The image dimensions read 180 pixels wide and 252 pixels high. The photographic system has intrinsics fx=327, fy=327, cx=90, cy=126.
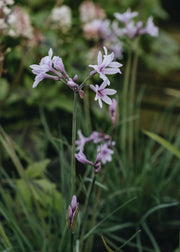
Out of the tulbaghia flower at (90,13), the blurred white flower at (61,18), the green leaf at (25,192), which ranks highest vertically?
the tulbaghia flower at (90,13)

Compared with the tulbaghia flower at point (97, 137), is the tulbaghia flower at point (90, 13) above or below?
above

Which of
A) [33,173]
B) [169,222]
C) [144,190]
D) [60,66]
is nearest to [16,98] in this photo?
[33,173]

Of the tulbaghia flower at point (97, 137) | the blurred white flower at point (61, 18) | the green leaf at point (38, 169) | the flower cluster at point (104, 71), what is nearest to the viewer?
the flower cluster at point (104, 71)

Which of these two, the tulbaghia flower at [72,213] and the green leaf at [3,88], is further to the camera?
the green leaf at [3,88]

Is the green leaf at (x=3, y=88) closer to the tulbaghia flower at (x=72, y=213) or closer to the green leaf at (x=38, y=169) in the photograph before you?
the green leaf at (x=38, y=169)

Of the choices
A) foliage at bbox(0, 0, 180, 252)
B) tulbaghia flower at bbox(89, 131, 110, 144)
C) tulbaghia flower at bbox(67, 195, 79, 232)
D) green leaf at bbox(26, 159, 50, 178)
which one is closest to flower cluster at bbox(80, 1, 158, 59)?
foliage at bbox(0, 0, 180, 252)

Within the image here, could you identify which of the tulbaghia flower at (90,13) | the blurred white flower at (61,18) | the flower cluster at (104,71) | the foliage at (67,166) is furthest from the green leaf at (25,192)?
the tulbaghia flower at (90,13)

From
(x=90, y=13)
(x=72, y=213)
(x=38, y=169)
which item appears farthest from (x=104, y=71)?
(x=90, y=13)

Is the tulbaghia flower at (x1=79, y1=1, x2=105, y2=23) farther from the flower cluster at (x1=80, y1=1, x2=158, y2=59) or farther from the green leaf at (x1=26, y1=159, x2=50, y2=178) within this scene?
the green leaf at (x1=26, y1=159, x2=50, y2=178)

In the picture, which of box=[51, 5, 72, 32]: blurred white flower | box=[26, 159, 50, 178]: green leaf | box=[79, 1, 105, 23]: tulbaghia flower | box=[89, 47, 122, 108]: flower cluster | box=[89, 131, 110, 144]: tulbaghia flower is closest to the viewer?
box=[89, 47, 122, 108]: flower cluster

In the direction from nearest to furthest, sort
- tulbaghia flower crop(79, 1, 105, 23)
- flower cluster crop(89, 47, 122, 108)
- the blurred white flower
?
flower cluster crop(89, 47, 122, 108), the blurred white flower, tulbaghia flower crop(79, 1, 105, 23)

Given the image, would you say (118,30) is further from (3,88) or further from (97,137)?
(3,88)

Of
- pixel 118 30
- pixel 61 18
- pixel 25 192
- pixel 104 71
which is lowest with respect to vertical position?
pixel 25 192
